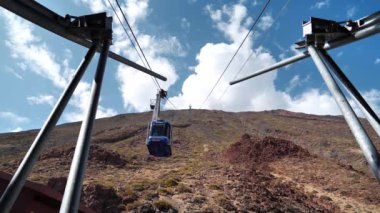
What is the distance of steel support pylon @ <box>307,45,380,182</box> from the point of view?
26.3ft

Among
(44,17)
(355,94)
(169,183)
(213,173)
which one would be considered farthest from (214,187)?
(44,17)

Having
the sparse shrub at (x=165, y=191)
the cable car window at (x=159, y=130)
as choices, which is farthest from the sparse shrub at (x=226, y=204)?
the cable car window at (x=159, y=130)

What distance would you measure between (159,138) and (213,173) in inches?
769

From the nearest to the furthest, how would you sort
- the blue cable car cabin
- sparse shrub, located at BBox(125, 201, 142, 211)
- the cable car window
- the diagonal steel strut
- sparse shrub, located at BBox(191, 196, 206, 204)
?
the diagonal steel strut < the blue cable car cabin < the cable car window < sparse shrub, located at BBox(125, 201, 142, 211) < sparse shrub, located at BBox(191, 196, 206, 204)

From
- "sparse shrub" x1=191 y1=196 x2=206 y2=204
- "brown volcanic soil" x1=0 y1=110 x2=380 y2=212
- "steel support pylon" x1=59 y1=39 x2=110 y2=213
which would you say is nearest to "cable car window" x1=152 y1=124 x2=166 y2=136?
"brown volcanic soil" x1=0 y1=110 x2=380 y2=212

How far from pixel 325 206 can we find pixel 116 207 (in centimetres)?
2142

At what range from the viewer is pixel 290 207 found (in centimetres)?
3369

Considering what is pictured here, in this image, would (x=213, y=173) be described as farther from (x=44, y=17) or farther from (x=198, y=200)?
(x=44, y=17)

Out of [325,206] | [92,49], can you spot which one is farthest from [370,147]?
[325,206]

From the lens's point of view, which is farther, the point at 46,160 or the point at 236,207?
the point at 46,160

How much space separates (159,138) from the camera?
2483 centimetres

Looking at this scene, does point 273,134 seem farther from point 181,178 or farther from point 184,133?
point 181,178

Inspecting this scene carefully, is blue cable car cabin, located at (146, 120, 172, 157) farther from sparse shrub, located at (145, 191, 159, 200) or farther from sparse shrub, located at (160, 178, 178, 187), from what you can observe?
sparse shrub, located at (160, 178, 178, 187)

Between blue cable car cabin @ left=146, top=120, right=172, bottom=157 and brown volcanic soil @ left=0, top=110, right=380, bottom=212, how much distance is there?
18.7ft
